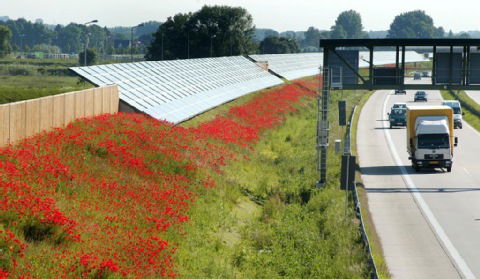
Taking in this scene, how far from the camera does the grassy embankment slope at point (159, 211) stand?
71.1 ft

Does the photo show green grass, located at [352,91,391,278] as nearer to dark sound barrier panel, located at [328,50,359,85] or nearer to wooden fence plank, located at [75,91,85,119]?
dark sound barrier panel, located at [328,50,359,85]

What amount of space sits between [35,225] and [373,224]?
13.7 m

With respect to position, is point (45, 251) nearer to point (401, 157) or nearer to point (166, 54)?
point (401, 157)

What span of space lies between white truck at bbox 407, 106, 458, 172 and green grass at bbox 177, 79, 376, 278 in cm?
417

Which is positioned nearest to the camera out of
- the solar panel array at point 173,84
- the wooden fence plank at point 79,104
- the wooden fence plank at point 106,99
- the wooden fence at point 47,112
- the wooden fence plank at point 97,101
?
the wooden fence at point 47,112

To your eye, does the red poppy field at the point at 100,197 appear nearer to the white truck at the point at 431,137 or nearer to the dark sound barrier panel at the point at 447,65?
the white truck at the point at 431,137

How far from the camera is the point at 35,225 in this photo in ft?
71.8

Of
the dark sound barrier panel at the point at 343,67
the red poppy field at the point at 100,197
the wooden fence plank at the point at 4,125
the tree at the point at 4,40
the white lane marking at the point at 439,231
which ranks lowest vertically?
the white lane marking at the point at 439,231

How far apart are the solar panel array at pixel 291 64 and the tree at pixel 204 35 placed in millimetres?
10583

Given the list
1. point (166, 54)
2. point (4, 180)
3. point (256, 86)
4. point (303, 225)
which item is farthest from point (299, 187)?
point (166, 54)

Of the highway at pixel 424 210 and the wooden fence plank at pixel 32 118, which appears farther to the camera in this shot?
the wooden fence plank at pixel 32 118

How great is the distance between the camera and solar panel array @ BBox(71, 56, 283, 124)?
4638 cm

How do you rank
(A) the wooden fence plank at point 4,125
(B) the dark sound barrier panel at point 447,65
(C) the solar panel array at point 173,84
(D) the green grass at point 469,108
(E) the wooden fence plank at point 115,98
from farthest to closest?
(D) the green grass at point 469,108 < (C) the solar panel array at point 173,84 < (B) the dark sound barrier panel at point 447,65 < (E) the wooden fence plank at point 115,98 < (A) the wooden fence plank at point 4,125

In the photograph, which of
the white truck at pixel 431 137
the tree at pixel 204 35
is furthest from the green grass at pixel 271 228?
the tree at pixel 204 35
